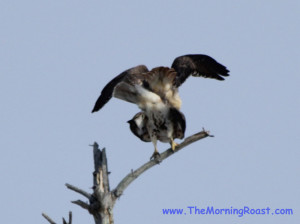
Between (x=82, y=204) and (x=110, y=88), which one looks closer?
(x=82, y=204)

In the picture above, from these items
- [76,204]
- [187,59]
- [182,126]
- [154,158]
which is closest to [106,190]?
[76,204]

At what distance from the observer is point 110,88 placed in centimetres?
1169

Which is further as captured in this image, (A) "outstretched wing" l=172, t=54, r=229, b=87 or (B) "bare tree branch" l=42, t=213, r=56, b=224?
(A) "outstretched wing" l=172, t=54, r=229, b=87

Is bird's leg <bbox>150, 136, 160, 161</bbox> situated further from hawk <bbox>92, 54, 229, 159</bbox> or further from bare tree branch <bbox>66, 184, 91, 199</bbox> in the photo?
bare tree branch <bbox>66, 184, 91, 199</bbox>

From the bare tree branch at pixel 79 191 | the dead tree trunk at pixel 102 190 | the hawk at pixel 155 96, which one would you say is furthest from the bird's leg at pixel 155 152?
the bare tree branch at pixel 79 191

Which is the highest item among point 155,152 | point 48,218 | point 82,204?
point 155,152

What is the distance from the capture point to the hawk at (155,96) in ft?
39.8

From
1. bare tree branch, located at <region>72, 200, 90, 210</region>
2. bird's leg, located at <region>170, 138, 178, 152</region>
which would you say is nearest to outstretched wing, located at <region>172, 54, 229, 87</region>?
bird's leg, located at <region>170, 138, 178, 152</region>

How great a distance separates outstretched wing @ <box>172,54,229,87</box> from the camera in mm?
13180

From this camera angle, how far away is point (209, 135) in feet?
37.6

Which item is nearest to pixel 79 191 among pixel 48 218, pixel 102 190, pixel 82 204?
pixel 82 204

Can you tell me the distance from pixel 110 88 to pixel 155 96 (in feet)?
3.74

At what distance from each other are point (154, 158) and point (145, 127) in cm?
92

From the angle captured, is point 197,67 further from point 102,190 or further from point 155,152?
point 102,190
